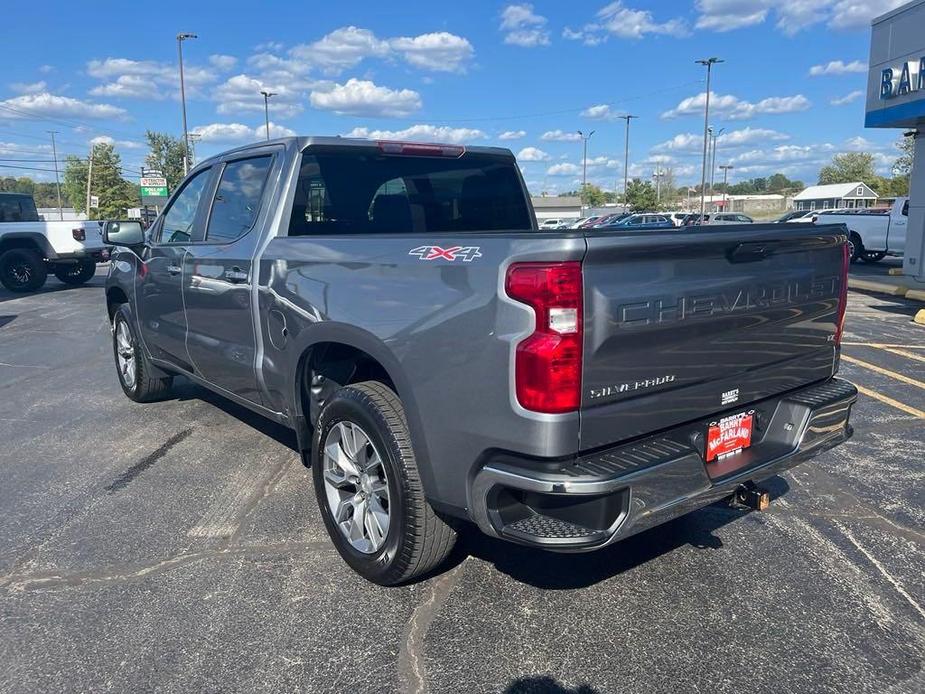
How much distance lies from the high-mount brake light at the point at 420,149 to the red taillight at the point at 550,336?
88.4 inches

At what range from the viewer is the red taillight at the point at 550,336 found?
95.1 inches

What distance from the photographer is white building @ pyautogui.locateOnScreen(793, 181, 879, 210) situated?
75688 millimetres

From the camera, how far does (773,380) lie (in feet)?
10.7

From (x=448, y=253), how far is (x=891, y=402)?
5.26 meters

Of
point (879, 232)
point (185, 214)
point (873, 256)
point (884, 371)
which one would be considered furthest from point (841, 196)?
point (185, 214)

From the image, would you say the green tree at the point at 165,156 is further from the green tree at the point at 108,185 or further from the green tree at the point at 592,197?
the green tree at the point at 592,197

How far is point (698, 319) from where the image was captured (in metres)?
2.77

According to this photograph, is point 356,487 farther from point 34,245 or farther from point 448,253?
point 34,245

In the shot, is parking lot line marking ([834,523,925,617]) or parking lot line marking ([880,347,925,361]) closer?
parking lot line marking ([834,523,925,617])

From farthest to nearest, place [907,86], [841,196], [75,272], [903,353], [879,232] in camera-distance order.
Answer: [841,196]
[879,232]
[75,272]
[907,86]
[903,353]

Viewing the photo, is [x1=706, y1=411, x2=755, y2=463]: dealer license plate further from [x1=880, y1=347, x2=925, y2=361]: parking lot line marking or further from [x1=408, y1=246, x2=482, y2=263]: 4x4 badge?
[x1=880, y1=347, x2=925, y2=361]: parking lot line marking

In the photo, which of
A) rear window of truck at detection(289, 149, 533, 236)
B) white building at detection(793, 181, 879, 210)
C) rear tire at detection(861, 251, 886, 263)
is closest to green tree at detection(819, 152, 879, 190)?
white building at detection(793, 181, 879, 210)

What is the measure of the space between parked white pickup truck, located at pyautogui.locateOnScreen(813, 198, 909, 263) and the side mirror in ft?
66.2

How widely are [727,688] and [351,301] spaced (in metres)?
2.07
